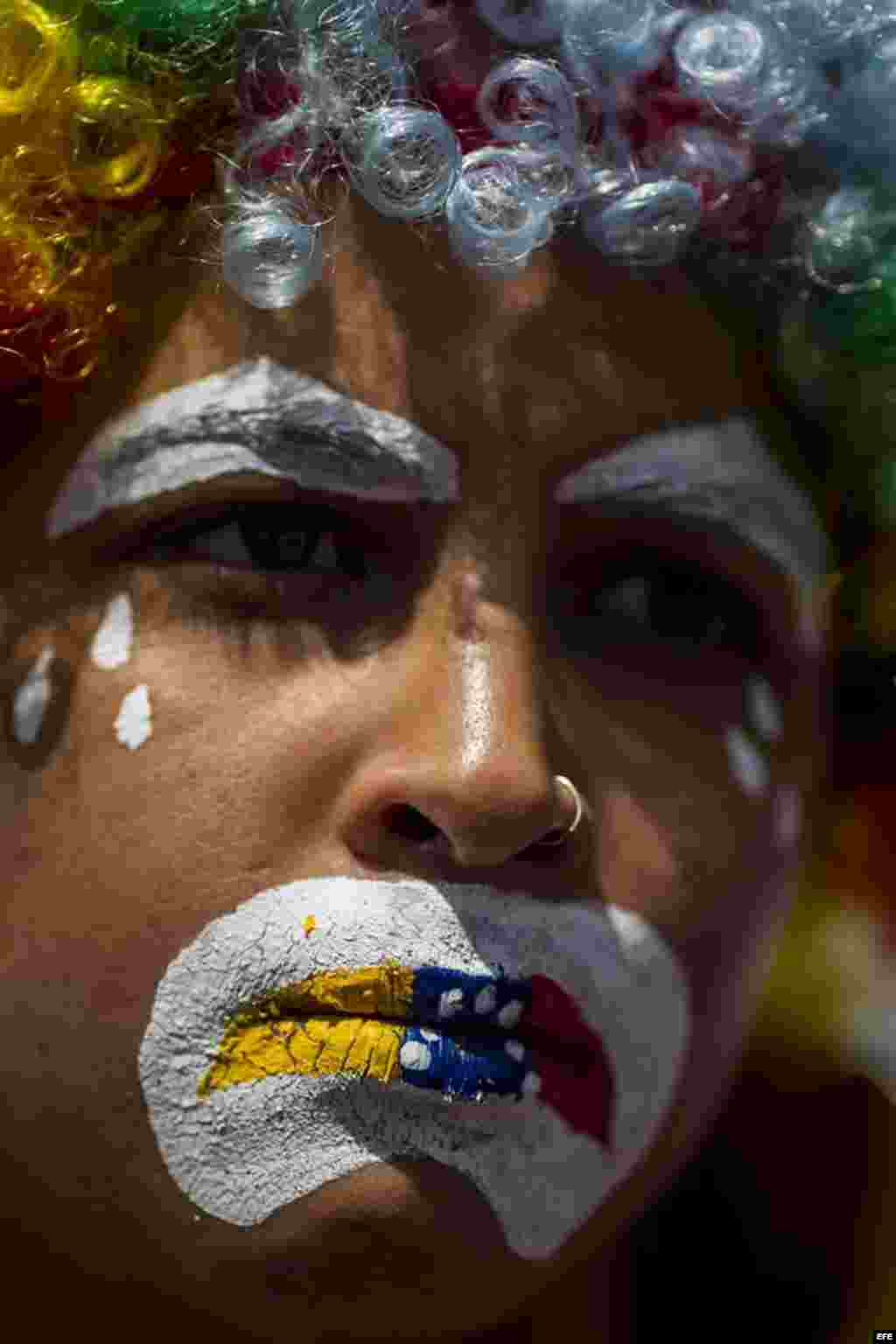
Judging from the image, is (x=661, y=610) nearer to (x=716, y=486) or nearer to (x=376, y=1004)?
(x=716, y=486)

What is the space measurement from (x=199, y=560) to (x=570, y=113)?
0.52m

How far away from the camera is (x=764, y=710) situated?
1664 mm

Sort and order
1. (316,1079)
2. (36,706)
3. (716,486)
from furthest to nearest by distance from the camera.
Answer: (716,486) < (36,706) < (316,1079)

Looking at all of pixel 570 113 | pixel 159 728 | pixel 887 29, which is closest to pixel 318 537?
pixel 159 728

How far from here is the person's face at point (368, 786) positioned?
1320mm

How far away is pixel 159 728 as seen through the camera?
1386 millimetres

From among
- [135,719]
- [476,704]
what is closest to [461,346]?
[476,704]

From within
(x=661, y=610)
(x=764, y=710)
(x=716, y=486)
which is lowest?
(x=764, y=710)

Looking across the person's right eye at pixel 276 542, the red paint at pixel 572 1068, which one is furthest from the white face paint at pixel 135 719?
the red paint at pixel 572 1068

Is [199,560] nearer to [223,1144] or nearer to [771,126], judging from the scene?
[223,1144]

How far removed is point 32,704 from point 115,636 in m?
0.09

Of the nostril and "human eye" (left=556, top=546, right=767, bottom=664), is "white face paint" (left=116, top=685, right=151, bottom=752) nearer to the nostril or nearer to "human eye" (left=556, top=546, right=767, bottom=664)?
the nostril

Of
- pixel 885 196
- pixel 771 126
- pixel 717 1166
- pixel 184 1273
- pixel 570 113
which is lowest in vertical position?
pixel 717 1166

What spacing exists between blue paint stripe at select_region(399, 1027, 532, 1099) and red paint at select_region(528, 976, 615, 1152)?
0.04 m
